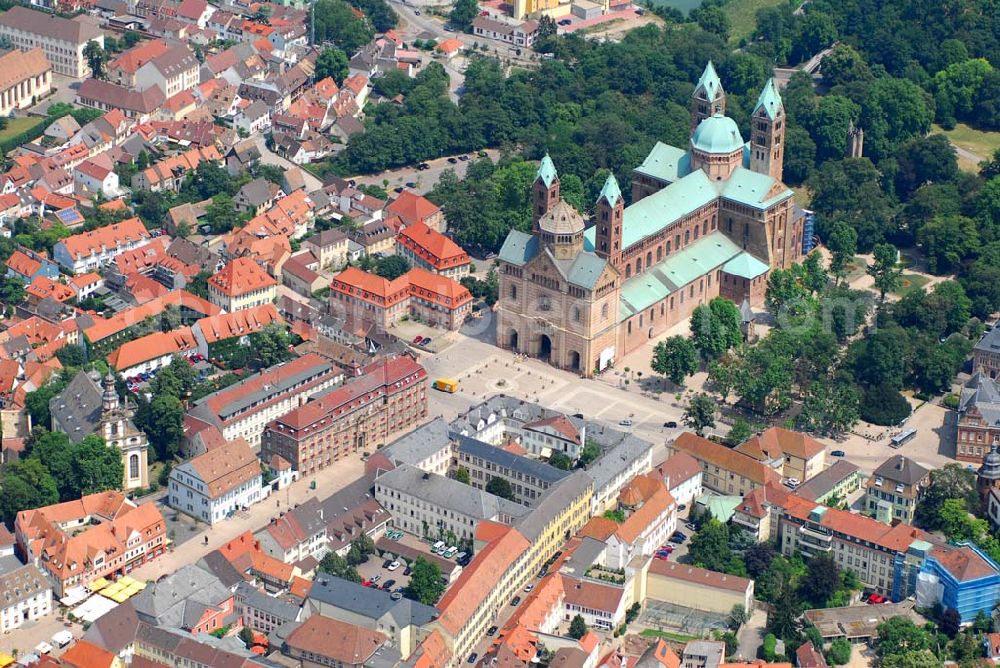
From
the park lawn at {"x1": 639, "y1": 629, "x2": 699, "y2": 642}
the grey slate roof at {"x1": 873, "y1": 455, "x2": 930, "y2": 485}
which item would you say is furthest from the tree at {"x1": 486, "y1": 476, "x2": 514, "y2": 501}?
the grey slate roof at {"x1": 873, "y1": 455, "x2": 930, "y2": 485}

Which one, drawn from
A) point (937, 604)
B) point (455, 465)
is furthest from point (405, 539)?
point (937, 604)

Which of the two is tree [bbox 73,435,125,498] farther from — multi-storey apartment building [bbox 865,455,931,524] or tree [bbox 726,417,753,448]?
multi-storey apartment building [bbox 865,455,931,524]

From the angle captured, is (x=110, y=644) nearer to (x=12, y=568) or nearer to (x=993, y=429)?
(x=12, y=568)

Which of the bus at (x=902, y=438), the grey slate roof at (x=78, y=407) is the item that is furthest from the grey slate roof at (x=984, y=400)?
the grey slate roof at (x=78, y=407)

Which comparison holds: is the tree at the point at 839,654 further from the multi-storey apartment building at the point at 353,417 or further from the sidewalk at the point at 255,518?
the multi-storey apartment building at the point at 353,417

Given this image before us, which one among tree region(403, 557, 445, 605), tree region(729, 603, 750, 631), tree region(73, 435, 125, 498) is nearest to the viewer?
tree region(729, 603, 750, 631)

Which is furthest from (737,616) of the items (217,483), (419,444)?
(217,483)
